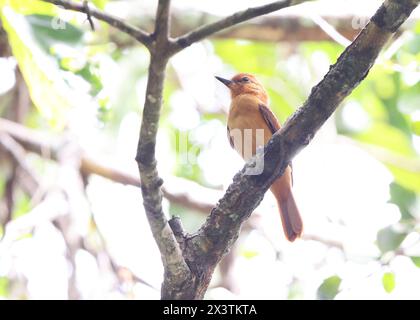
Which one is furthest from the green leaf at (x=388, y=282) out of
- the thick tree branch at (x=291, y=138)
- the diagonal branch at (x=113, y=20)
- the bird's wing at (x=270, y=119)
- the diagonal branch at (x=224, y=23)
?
the diagonal branch at (x=113, y=20)

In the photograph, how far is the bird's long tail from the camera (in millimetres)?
4438

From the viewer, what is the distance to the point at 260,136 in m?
4.47

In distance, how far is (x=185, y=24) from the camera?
5359mm

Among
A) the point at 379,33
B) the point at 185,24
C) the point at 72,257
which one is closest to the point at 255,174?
the point at 379,33

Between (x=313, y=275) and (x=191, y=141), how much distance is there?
3.87 ft

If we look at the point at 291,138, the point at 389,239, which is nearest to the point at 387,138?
the point at 389,239

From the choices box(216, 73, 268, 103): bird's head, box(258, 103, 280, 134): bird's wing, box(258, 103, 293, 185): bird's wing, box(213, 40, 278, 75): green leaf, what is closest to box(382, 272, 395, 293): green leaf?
box(258, 103, 293, 185): bird's wing

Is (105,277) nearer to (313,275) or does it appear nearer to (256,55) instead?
(313,275)

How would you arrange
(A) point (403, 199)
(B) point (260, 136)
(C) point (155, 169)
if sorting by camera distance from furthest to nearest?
(B) point (260, 136) → (A) point (403, 199) → (C) point (155, 169)

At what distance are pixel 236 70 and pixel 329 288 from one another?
270 centimetres

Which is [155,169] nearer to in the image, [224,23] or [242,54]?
[224,23]

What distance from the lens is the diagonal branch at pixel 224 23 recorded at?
2166 millimetres

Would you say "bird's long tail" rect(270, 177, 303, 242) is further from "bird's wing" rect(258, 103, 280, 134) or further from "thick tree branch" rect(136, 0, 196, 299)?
"thick tree branch" rect(136, 0, 196, 299)
